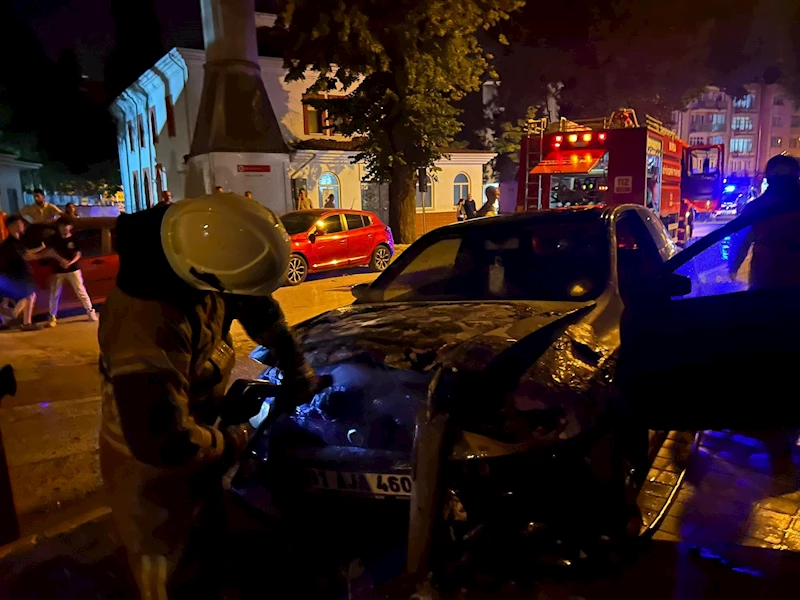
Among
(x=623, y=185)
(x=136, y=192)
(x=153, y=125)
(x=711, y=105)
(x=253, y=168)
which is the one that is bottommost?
(x=623, y=185)

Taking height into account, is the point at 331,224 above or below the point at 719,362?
above

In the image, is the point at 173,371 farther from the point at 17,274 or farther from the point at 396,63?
the point at 396,63

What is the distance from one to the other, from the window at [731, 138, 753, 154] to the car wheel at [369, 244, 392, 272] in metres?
77.6

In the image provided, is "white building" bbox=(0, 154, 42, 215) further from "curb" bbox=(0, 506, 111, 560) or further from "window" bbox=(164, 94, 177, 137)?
"curb" bbox=(0, 506, 111, 560)

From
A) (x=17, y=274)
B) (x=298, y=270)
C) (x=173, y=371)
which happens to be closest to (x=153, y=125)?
(x=298, y=270)

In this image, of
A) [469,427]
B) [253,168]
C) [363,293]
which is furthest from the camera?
[253,168]

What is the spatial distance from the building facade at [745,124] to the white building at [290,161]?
189 ft

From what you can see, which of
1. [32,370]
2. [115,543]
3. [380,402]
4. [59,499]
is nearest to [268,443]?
[380,402]

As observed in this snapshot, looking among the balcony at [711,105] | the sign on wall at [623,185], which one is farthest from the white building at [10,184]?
the balcony at [711,105]

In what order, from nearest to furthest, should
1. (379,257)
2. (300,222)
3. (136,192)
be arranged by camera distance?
1. (300,222)
2. (379,257)
3. (136,192)

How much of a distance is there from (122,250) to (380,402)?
131 cm

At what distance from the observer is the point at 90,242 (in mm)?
9391

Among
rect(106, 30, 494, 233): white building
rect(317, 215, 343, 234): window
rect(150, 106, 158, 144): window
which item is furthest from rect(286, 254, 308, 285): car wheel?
rect(150, 106, 158, 144): window

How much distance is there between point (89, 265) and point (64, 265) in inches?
28.3
